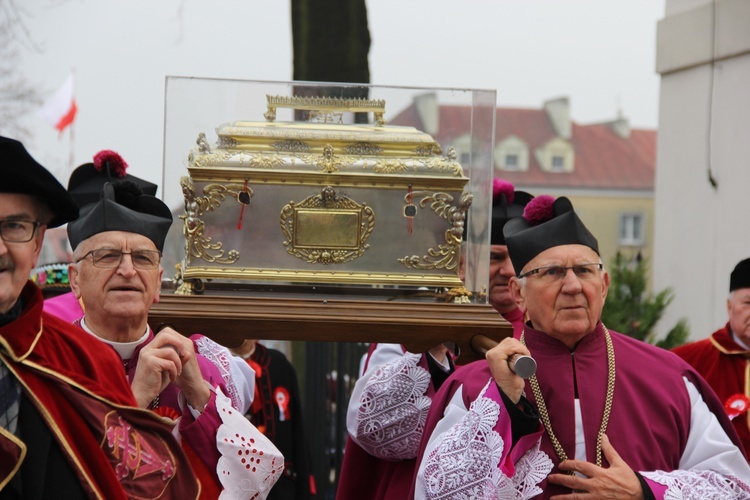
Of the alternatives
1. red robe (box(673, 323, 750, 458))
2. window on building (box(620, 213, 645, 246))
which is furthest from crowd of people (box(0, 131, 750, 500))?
window on building (box(620, 213, 645, 246))

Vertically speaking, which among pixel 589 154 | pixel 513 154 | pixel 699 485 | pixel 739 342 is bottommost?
pixel 699 485

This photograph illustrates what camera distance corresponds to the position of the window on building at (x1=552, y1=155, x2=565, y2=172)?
51250 mm

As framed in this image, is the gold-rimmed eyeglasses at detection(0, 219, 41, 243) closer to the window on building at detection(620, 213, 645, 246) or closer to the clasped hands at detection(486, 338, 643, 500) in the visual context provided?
the clasped hands at detection(486, 338, 643, 500)

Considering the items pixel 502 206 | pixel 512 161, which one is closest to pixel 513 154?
pixel 512 161

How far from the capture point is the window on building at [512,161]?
51.3 m

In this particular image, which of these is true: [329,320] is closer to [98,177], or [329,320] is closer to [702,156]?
[98,177]

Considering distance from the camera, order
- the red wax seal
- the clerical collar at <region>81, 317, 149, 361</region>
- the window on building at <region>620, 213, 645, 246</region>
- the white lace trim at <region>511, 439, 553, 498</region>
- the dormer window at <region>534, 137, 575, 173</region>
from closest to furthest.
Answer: the white lace trim at <region>511, 439, 553, 498</region>, the clerical collar at <region>81, 317, 149, 361</region>, the red wax seal, the window on building at <region>620, 213, 645, 246</region>, the dormer window at <region>534, 137, 575, 173</region>

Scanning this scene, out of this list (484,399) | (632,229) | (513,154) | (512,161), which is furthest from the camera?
(512,161)

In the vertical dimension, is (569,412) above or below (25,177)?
below

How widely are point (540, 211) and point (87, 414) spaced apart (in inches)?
72.2

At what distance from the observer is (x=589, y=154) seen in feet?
173

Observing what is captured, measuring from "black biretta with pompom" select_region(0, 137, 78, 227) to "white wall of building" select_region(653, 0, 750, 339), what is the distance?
7.13 metres

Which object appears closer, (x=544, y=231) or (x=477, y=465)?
(x=477, y=465)

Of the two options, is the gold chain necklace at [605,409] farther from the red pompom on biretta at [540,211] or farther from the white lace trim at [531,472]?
the red pompom on biretta at [540,211]
